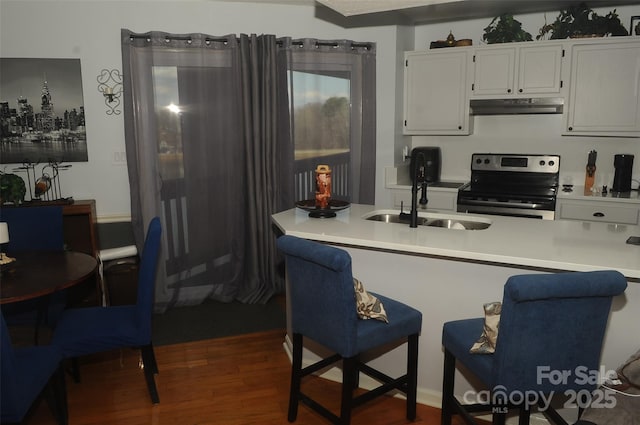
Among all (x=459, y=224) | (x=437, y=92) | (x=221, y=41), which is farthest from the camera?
(x=437, y=92)

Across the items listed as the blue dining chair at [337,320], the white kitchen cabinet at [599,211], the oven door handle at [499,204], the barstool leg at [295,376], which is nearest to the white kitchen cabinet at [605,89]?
the white kitchen cabinet at [599,211]

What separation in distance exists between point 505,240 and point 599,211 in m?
2.04

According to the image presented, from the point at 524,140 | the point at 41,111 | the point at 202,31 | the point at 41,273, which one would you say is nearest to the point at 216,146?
the point at 202,31

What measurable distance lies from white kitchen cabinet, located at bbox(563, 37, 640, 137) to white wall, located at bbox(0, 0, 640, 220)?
315 millimetres

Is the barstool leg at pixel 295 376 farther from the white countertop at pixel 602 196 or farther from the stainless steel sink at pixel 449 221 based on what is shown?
the white countertop at pixel 602 196

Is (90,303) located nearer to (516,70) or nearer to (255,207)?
(255,207)

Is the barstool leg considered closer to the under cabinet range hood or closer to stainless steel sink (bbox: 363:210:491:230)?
stainless steel sink (bbox: 363:210:491:230)

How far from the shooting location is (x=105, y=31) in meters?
3.86

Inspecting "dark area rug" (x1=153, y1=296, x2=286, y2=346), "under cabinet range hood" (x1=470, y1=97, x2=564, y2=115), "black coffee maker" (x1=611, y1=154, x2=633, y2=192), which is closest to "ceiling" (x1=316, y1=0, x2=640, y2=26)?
"under cabinet range hood" (x1=470, y1=97, x2=564, y2=115)

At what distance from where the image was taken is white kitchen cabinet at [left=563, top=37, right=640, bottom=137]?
392cm

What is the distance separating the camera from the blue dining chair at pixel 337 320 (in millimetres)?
2066

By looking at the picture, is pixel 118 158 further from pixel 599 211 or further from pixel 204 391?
pixel 599 211

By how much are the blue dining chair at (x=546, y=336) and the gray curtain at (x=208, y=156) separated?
8.78 feet

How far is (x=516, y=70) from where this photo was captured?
13.9ft
